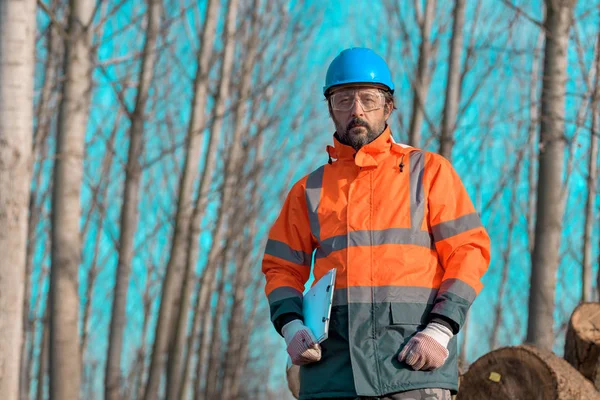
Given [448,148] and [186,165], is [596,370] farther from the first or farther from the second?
[186,165]

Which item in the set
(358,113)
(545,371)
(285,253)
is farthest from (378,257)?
(545,371)

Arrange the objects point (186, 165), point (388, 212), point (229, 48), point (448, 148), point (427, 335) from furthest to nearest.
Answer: point (229, 48)
point (186, 165)
point (448, 148)
point (388, 212)
point (427, 335)

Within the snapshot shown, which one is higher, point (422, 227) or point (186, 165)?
point (186, 165)

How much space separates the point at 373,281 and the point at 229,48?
24.5ft

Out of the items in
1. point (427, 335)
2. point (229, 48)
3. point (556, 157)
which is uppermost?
point (229, 48)

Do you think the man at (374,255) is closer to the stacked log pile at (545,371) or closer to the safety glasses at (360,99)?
the safety glasses at (360,99)

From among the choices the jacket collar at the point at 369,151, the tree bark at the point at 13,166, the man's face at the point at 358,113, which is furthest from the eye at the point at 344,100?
the tree bark at the point at 13,166

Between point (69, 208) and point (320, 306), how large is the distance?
337 centimetres

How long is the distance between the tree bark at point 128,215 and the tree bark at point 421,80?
2.57 meters

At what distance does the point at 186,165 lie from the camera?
8.34 meters

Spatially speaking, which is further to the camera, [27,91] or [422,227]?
[27,91]

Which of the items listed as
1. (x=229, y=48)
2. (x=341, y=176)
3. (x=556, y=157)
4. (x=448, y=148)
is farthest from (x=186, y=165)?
(x=341, y=176)

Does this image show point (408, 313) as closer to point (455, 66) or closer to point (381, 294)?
point (381, 294)

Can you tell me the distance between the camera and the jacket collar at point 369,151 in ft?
8.57
